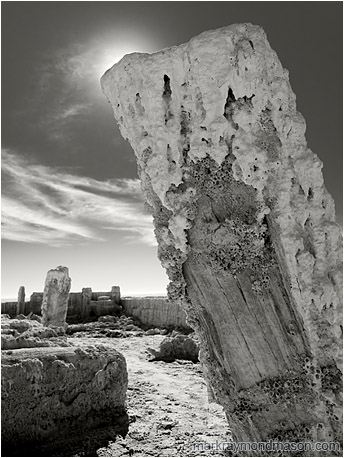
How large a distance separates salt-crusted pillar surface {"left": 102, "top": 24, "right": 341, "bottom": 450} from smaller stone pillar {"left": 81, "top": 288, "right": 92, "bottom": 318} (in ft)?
65.9

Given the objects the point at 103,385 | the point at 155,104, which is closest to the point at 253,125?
the point at 155,104

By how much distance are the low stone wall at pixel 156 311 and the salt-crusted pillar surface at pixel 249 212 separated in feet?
50.0

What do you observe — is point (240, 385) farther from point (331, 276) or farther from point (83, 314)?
point (83, 314)

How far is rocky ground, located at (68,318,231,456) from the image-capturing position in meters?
5.54

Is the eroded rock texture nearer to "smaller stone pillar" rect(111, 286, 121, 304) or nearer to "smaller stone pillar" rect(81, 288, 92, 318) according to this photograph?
"smaller stone pillar" rect(81, 288, 92, 318)

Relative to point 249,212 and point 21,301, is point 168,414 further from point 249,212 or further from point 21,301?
point 21,301

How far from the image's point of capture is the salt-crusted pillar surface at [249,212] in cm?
346

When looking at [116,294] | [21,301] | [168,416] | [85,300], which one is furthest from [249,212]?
[21,301]

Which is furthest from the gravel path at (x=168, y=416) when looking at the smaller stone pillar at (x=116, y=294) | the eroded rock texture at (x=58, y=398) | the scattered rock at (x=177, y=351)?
the smaller stone pillar at (x=116, y=294)

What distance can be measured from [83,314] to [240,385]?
20.1 m

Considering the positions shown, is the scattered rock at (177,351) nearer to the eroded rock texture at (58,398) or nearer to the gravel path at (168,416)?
the gravel path at (168,416)

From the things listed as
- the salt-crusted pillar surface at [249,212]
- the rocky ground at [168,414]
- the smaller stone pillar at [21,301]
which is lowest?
the rocky ground at [168,414]

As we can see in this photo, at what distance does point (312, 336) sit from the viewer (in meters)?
3.49

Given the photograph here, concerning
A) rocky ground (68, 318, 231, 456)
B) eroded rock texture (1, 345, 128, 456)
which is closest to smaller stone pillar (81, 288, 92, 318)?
rocky ground (68, 318, 231, 456)
